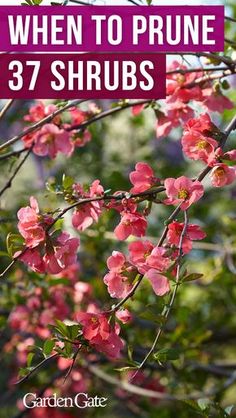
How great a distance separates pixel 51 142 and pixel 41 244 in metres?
0.37

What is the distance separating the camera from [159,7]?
4.03 ft

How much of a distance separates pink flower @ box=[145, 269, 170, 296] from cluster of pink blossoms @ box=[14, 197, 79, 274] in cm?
12

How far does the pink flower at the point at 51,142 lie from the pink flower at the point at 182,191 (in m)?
0.39

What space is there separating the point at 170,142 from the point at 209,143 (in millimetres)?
2006

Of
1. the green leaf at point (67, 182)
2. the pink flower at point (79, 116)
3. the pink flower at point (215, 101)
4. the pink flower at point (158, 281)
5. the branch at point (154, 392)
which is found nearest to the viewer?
the pink flower at point (158, 281)

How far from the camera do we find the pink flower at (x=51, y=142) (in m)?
1.26

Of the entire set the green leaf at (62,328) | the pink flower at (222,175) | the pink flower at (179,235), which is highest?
the pink flower at (222,175)

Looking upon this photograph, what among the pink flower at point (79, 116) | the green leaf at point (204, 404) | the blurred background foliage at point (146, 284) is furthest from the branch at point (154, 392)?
the pink flower at point (79, 116)

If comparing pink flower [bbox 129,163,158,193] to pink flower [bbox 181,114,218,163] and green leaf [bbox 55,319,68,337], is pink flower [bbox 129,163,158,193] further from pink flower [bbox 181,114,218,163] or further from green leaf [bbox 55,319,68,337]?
green leaf [bbox 55,319,68,337]

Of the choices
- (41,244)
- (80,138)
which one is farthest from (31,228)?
(80,138)

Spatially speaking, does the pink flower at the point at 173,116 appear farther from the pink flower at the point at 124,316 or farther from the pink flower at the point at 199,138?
the pink flower at the point at 124,316

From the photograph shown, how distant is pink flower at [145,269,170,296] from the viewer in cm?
86

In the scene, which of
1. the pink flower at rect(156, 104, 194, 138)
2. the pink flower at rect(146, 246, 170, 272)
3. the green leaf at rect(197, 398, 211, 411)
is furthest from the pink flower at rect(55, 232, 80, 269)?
the pink flower at rect(156, 104, 194, 138)

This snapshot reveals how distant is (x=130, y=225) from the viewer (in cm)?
94
